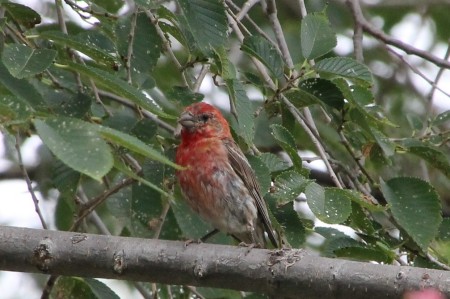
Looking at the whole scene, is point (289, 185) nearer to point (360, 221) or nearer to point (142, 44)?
point (360, 221)

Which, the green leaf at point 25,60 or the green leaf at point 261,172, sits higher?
the green leaf at point 25,60

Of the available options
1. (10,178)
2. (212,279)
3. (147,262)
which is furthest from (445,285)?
(10,178)

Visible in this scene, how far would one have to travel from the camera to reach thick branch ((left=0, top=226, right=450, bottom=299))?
4258 millimetres

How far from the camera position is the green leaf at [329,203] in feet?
15.3

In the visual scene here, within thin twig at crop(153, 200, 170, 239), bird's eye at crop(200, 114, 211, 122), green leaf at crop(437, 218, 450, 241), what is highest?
bird's eye at crop(200, 114, 211, 122)

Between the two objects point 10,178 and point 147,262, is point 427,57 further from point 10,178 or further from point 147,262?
point 10,178

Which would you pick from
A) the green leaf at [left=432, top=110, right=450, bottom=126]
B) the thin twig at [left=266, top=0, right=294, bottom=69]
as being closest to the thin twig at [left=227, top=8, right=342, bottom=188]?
the thin twig at [left=266, top=0, right=294, bottom=69]

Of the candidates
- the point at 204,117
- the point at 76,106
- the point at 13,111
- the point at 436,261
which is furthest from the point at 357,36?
the point at 13,111

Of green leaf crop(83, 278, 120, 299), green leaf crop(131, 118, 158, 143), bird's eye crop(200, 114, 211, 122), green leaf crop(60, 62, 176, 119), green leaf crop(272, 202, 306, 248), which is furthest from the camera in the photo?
bird's eye crop(200, 114, 211, 122)

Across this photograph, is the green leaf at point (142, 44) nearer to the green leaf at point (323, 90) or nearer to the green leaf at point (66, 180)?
the green leaf at point (66, 180)

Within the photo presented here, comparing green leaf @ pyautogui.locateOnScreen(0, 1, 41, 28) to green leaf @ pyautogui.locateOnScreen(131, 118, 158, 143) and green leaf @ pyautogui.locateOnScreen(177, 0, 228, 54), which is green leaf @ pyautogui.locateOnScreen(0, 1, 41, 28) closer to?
green leaf @ pyautogui.locateOnScreen(131, 118, 158, 143)

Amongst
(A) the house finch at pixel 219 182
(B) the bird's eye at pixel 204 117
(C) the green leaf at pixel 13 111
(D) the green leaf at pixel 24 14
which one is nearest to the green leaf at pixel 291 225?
(A) the house finch at pixel 219 182

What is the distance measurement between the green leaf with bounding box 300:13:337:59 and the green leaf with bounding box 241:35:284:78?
190 mm

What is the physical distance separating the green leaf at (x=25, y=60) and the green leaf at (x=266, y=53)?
1.18 m
